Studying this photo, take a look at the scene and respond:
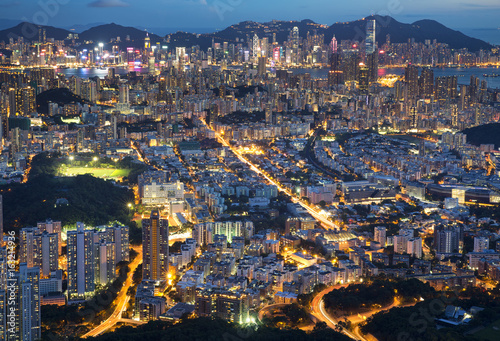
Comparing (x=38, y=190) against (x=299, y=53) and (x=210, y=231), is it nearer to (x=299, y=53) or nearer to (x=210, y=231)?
(x=210, y=231)

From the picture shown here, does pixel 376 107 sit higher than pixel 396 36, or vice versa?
pixel 396 36

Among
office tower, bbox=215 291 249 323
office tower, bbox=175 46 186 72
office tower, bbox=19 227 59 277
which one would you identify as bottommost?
office tower, bbox=215 291 249 323

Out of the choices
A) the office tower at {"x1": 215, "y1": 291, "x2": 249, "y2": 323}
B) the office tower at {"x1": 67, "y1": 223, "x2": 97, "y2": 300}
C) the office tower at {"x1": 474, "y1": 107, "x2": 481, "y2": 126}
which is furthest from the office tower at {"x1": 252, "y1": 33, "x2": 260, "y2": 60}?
the office tower at {"x1": 215, "y1": 291, "x2": 249, "y2": 323}

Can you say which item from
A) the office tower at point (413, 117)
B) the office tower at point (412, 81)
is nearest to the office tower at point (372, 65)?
the office tower at point (412, 81)

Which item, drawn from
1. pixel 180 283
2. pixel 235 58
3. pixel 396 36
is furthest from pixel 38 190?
pixel 396 36

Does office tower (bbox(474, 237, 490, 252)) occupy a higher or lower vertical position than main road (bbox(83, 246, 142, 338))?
higher

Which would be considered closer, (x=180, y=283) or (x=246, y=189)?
(x=180, y=283)

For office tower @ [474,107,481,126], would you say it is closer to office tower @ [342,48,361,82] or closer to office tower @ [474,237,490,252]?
office tower @ [342,48,361,82]
